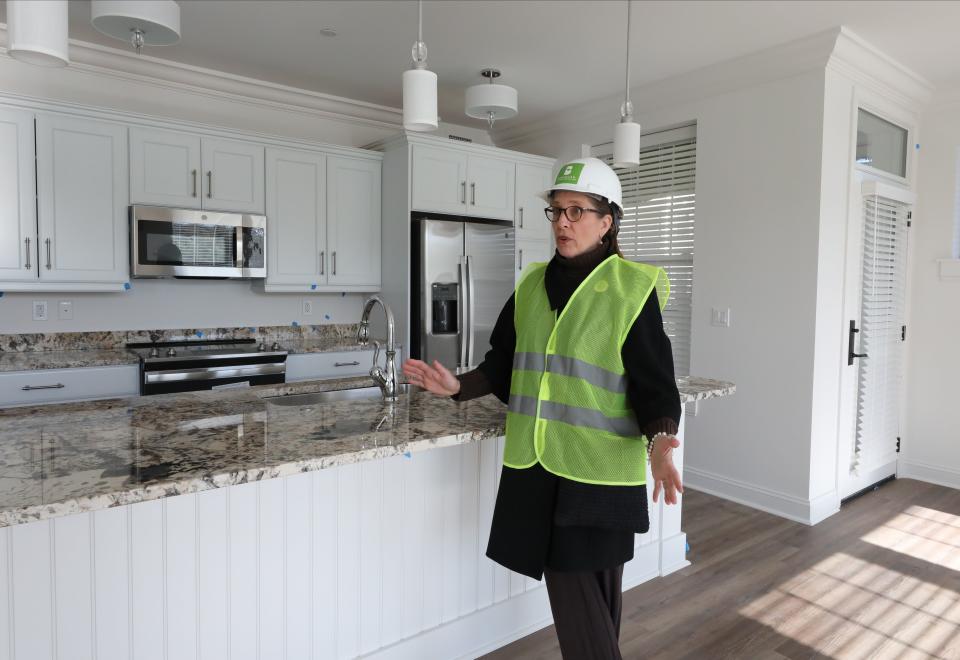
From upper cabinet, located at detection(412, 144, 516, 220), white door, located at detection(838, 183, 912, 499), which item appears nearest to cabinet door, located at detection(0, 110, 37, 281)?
upper cabinet, located at detection(412, 144, 516, 220)

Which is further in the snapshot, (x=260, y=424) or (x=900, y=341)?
(x=900, y=341)

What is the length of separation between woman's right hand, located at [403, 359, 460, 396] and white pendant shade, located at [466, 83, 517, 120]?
Answer: 248cm

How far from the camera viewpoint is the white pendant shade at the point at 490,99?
149 inches

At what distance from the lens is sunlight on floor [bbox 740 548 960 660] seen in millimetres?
2393

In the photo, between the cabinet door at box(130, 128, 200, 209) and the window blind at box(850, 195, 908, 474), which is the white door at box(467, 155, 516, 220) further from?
the window blind at box(850, 195, 908, 474)

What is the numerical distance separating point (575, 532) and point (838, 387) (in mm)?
2908

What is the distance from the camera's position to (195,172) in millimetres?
3863

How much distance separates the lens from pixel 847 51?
3.49 m

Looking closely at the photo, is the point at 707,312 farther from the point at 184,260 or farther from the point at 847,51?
the point at 184,260

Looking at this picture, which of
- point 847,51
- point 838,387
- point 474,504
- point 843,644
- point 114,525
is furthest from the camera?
point 838,387

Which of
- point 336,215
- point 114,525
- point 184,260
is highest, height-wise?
point 336,215

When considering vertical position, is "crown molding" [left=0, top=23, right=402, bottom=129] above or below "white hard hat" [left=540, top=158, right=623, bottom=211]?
above

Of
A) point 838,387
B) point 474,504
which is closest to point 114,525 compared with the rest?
point 474,504

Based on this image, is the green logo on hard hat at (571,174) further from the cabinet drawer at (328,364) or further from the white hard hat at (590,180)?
the cabinet drawer at (328,364)
